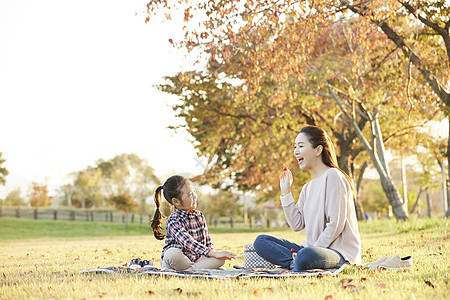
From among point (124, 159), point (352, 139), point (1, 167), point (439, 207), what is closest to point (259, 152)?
point (352, 139)

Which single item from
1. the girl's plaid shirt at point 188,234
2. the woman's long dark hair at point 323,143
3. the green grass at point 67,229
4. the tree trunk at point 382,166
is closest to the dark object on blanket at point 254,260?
the girl's plaid shirt at point 188,234

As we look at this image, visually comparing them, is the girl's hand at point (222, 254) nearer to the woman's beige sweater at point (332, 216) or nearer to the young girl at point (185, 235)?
the young girl at point (185, 235)

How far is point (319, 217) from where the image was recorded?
4.89 meters

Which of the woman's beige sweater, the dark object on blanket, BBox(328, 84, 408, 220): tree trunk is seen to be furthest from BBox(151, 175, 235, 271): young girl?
BBox(328, 84, 408, 220): tree trunk

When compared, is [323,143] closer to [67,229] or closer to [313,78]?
[313,78]

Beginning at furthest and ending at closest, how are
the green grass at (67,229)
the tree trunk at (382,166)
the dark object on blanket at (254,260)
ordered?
the green grass at (67,229), the tree trunk at (382,166), the dark object on blanket at (254,260)

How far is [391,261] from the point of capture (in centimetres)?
500

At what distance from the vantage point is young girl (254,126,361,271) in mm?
4703

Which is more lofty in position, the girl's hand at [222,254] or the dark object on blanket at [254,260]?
the girl's hand at [222,254]

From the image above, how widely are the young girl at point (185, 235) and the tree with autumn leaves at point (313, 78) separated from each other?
12.4ft

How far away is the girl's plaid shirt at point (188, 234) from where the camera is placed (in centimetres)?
529

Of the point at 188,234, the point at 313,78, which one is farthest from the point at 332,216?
the point at 313,78

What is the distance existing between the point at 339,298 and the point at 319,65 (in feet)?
45.4

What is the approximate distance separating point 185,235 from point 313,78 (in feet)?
39.4
